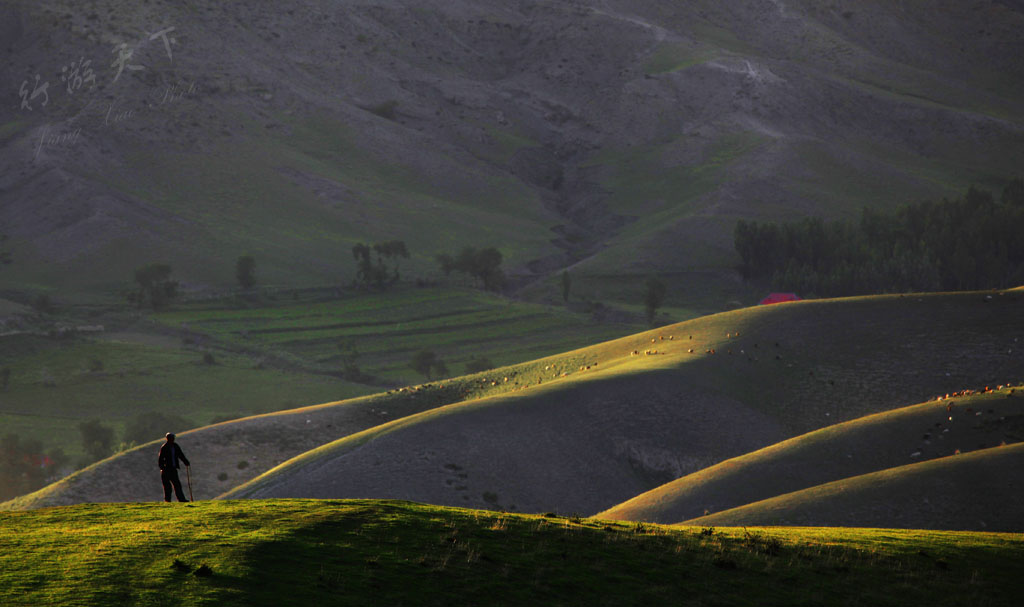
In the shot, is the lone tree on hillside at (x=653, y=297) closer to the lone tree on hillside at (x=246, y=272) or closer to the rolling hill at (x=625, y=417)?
the lone tree on hillside at (x=246, y=272)

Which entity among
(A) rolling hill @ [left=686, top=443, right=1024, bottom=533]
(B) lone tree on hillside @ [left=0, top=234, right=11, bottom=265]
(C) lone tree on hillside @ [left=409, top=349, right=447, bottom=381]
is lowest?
(A) rolling hill @ [left=686, top=443, right=1024, bottom=533]

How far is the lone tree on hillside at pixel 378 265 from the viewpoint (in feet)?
612

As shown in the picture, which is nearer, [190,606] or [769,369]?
[190,606]

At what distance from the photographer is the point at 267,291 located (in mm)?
178750

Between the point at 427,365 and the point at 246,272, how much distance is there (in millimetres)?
51867

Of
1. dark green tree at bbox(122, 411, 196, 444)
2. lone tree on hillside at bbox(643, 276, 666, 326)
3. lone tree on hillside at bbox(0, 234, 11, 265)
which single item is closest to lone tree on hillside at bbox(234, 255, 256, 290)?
lone tree on hillside at bbox(0, 234, 11, 265)

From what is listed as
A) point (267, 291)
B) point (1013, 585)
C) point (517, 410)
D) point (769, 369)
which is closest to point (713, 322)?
point (769, 369)

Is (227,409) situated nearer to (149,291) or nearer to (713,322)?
(149,291)

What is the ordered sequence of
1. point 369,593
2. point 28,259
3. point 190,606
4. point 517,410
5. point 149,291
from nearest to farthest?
point 190,606 → point 369,593 → point 517,410 → point 149,291 → point 28,259

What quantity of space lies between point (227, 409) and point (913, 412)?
93592 millimetres

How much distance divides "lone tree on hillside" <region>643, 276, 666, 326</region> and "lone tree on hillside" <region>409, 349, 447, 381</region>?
132ft

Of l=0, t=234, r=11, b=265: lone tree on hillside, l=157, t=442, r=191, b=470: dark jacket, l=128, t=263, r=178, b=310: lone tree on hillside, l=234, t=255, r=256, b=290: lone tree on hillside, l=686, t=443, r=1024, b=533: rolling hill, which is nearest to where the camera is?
l=157, t=442, r=191, b=470: dark jacket

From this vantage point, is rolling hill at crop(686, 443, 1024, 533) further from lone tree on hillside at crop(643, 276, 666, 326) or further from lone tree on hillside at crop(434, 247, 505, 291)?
lone tree on hillside at crop(434, 247, 505, 291)

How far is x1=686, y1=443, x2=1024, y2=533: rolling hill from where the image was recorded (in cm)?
3772
